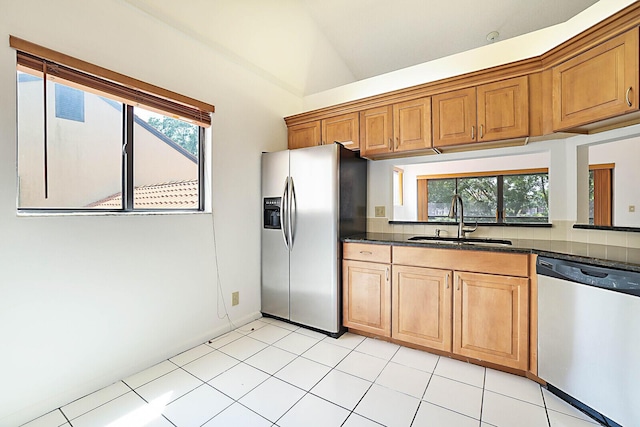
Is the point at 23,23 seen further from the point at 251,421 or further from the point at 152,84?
the point at 251,421

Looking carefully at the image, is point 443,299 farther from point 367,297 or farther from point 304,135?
point 304,135

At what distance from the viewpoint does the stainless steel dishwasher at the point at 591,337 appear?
1.33 m

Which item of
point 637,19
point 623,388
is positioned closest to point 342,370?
point 623,388

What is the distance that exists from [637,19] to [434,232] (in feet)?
5.89

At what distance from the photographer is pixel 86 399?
166cm

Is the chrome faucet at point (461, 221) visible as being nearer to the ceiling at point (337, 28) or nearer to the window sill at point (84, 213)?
the ceiling at point (337, 28)

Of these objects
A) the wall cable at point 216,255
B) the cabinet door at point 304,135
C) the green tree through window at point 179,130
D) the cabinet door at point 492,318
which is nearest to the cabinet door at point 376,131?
the cabinet door at point 304,135

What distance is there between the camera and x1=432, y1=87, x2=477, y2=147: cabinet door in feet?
7.21

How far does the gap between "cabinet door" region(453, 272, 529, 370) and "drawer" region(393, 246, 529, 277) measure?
5 cm

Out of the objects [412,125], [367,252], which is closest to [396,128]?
[412,125]

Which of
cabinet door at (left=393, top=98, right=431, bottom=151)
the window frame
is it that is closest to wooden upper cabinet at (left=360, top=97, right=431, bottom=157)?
cabinet door at (left=393, top=98, right=431, bottom=151)

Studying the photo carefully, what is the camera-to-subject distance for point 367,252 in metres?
2.40

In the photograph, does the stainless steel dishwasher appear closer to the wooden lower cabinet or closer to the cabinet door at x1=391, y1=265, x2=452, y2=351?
the wooden lower cabinet

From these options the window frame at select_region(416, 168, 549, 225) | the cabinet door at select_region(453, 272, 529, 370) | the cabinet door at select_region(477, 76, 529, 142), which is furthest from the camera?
the window frame at select_region(416, 168, 549, 225)
